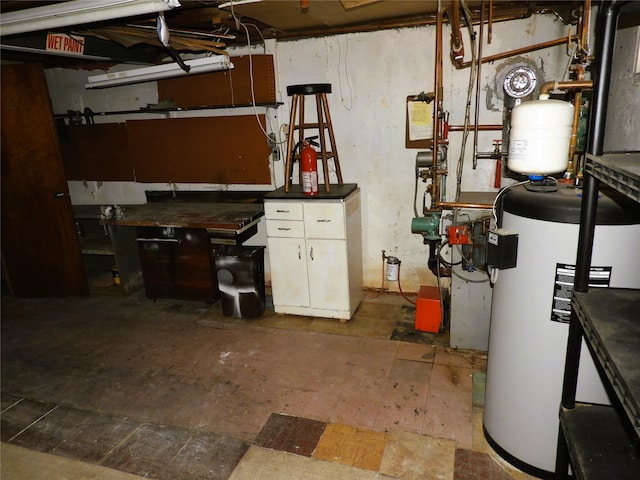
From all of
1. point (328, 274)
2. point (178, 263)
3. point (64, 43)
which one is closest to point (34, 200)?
point (178, 263)

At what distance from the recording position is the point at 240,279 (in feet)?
11.3

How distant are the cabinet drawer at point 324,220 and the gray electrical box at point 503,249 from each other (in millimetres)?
1527

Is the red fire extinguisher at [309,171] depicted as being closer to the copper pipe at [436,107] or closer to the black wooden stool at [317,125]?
the black wooden stool at [317,125]

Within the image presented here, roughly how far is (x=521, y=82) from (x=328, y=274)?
1.86 m

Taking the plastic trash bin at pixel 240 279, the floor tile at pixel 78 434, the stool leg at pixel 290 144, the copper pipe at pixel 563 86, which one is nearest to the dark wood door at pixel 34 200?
the plastic trash bin at pixel 240 279

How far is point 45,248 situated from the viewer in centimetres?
410

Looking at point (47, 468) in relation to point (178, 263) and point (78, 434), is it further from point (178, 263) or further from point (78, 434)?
point (178, 263)

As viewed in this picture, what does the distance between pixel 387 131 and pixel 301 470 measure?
2.59 meters

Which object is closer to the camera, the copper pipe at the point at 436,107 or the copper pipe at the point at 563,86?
the copper pipe at the point at 563,86

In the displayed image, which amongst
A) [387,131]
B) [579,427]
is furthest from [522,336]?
[387,131]

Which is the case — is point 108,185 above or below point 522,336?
above

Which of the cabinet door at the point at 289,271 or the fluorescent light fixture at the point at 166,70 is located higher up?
the fluorescent light fixture at the point at 166,70

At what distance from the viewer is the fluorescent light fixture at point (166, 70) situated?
3078 mm

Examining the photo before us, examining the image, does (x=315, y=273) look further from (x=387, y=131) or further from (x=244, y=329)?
(x=387, y=131)
